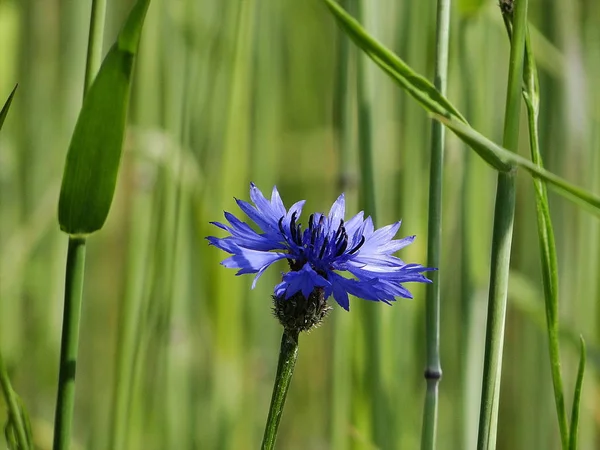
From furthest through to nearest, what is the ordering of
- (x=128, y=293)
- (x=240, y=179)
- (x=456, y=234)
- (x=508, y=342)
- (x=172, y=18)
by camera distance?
(x=508, y=342) → (x=456, y=234) → (x=172, y=18) → (x=240, y=179) → (x=128, y=293)

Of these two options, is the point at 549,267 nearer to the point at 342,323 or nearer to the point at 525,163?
the point at 525,163

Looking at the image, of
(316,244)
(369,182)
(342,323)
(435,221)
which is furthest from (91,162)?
(342,323)

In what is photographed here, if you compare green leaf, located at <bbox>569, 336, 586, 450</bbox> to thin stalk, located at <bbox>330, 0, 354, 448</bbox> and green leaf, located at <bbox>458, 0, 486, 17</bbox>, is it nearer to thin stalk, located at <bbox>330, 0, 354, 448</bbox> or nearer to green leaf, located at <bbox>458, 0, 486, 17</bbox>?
green leaf, located at <bbox>458, 0, 486, 17</bbox>

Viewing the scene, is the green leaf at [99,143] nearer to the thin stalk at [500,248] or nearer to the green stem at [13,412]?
the green stem at [13,412]

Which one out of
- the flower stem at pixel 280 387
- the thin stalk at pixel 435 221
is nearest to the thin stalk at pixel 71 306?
the flower stem at pixel 280 387

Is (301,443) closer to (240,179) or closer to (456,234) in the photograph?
(456,234)

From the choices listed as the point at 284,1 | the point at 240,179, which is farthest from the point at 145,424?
the point at 284,1
